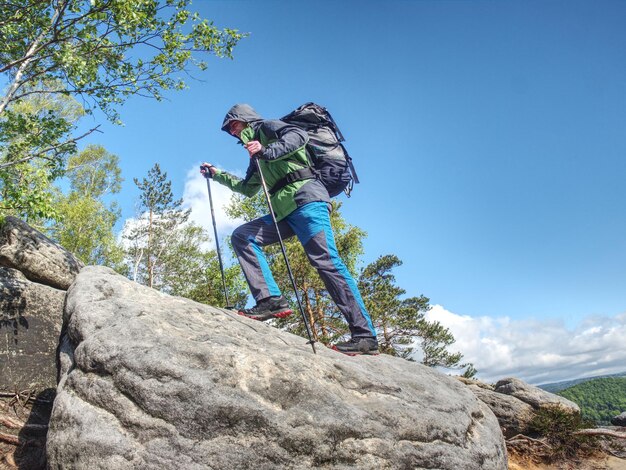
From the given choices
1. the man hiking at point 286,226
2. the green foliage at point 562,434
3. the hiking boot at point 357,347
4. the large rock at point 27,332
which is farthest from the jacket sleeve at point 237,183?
the green foliage at point 562,434

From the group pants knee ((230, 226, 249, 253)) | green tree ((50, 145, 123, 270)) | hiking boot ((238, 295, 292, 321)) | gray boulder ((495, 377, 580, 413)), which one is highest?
green tree ((50, 145, 123, 270))

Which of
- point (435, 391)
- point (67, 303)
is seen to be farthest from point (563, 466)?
point (67, 303)

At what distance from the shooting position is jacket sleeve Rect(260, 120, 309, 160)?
4660 millimetres

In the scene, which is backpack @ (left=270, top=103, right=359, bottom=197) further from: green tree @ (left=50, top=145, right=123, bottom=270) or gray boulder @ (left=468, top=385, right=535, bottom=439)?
green tree @ (left=50, top=145, right=123, bottom=270)

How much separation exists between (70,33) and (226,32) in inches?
159

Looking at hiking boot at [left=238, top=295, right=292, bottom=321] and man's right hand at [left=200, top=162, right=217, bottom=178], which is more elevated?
man's right hand at [left=200, top=162, right=217, bottom=178]

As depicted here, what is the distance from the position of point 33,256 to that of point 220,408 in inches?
238

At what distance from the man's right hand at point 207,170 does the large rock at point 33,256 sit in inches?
146

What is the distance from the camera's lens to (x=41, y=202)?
24.3 ft

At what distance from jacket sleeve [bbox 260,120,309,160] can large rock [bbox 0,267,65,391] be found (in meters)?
4.58

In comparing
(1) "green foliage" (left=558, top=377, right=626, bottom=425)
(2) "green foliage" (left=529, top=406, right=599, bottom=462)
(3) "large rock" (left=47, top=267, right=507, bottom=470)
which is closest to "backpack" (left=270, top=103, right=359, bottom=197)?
(3) "large rock" (left=47, top=267, right=507, bottom=470)

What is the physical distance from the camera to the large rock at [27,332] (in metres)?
5.55

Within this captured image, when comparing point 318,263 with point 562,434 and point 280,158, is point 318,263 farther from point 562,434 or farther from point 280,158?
point 562,434

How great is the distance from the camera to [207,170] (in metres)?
5.82
